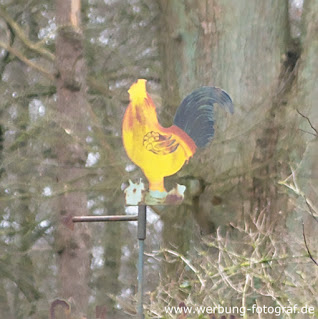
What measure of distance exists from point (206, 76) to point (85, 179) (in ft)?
3.88

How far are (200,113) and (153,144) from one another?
343 millimetres

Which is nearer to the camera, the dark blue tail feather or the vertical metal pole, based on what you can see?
the vertical metal pole

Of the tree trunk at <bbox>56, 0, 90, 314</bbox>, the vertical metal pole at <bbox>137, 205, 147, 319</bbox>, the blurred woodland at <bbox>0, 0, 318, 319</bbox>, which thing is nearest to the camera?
the vertical metal pole at <bbox>137, 205, 147, 319</bbox>

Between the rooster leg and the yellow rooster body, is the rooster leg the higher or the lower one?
the lower one

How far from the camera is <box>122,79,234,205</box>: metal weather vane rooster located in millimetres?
2180

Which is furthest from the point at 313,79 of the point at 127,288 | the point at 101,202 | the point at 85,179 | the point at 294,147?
the point at 127,288

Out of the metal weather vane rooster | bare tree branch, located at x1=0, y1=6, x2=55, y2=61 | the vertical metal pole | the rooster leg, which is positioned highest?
bare tree branch, located at x1=0, y1=6, x2=55, y2=61

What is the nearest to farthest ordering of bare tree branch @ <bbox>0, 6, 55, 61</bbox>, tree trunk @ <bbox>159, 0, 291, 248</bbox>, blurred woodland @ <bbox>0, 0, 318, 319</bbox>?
blurred woodland @ <bbox>0, 0, 318, 319</bbox> < tree trunk @ <bbox>159, 0, 291, 248</bbox> < bare tree branch @ <bbox>0, 6, 55, 61</bbox>

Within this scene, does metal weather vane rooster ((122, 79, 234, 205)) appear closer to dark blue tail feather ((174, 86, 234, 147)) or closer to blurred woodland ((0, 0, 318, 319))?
dark blue tail feather ((174, 86, 234, 147))

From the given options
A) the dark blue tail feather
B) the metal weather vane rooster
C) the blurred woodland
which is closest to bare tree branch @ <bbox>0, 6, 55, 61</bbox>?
the blurred woodland

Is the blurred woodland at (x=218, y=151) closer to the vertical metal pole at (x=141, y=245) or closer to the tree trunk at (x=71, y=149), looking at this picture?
the tree trunk at (x=71, y=149)

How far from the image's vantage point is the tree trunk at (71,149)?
14.1 ft

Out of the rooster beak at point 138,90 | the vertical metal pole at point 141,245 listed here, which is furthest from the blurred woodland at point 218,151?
the rooster beak at point 138,90

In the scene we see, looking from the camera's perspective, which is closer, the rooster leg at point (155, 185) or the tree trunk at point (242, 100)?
the rooster leg at point (155, 185)
